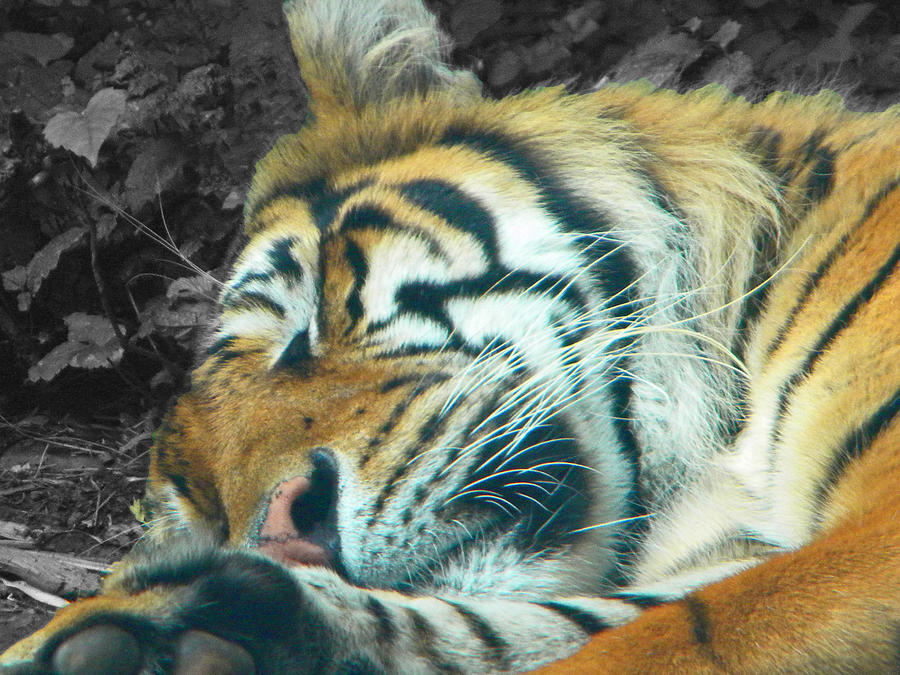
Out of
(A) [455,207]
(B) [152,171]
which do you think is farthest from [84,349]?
(A) [455,207]

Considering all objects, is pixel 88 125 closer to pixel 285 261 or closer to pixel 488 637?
pixel 285 261

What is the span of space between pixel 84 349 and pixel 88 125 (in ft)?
2.13

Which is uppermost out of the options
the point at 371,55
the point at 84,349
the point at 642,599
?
the point at 371,55

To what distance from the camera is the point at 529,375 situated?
1.32 m

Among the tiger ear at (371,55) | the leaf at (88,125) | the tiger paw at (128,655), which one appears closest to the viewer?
the tiger paw at (128,655)

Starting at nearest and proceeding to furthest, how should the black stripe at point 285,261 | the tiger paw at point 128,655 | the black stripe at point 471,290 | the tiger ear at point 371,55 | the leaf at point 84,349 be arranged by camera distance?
1. the tiger paw at point 128,655
2. the black stripe at point 471,290
3. the black stripe at point 285,261
4. the tiger ear at point 371,55
5. the leaf at point 84,349

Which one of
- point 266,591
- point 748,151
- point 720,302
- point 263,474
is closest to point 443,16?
point 748,151

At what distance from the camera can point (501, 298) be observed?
1378mm

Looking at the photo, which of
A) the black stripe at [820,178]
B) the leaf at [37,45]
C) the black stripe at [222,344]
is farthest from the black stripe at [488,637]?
the leaf at [37,45]

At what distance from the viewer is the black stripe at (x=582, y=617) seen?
3.40ft

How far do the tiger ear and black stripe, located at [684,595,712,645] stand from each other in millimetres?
1069

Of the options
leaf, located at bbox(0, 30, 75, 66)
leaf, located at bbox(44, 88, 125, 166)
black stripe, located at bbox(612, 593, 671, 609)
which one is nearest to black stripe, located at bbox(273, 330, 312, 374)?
black stripe, located at bbox(612, 593, 671, 609)

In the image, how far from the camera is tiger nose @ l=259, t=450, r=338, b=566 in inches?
45.0

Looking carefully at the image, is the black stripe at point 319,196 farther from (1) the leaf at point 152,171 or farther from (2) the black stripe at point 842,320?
(1) the leaf at point 152,171
